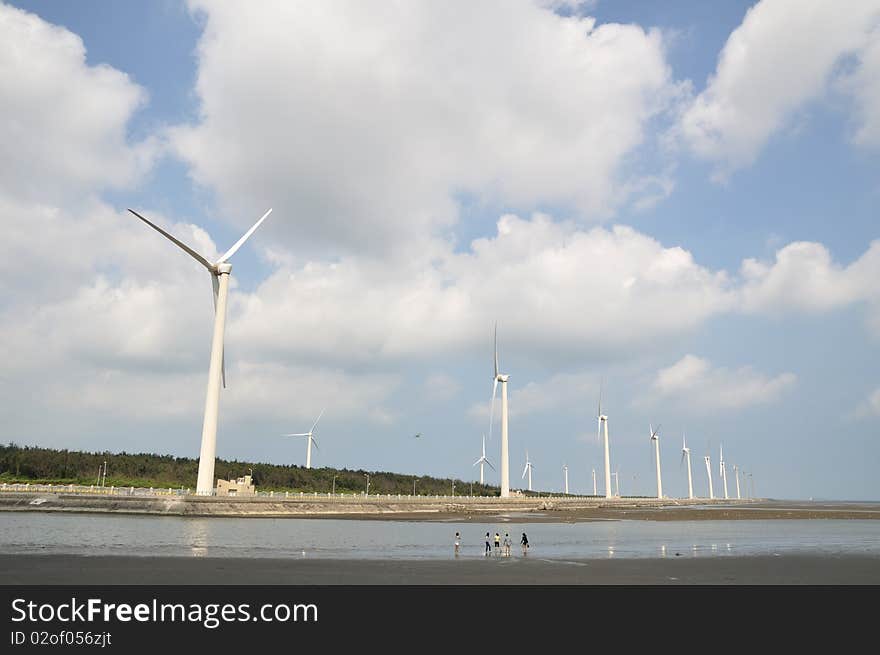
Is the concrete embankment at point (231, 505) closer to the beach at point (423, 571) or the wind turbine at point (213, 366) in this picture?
the wind turbine at point (213, 366)

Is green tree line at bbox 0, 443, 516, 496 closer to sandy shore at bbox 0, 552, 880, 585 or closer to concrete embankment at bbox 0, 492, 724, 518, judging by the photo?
concrete embankment at bbox 0, 492, 724, 518

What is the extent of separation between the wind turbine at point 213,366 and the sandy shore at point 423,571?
188 ft

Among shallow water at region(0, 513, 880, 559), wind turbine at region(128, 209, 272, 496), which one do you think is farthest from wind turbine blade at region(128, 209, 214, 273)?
shallow water at region(0, 513, 880, 559)

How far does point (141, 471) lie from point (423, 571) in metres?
139

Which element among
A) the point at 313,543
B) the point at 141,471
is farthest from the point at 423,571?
the point at 141,471

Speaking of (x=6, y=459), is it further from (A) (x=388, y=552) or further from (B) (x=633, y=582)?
(B) (x=633, y=582)

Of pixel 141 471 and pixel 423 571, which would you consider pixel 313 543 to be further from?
pixel 141 471

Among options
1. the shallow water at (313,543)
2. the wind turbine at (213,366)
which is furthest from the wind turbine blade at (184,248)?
the shallow water at (313,543)

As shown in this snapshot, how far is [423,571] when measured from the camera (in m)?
35.4

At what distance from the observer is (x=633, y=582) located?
31656 millimetres

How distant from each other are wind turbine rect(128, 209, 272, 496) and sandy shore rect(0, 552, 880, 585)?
5724cm
